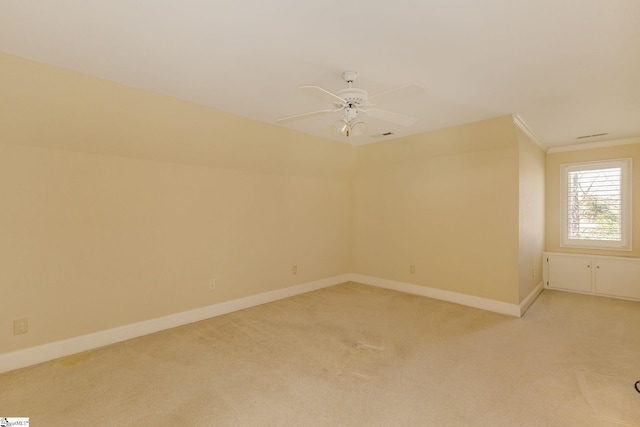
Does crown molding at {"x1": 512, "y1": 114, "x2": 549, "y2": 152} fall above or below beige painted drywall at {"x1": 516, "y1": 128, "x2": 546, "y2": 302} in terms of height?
above

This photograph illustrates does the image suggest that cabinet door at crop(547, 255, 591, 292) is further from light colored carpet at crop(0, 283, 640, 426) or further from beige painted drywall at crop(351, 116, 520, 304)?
beige painted drywall at crop(351, 116, 520, 304)

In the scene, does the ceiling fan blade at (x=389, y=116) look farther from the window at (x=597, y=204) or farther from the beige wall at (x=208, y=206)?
the window at (x=597, y=204)

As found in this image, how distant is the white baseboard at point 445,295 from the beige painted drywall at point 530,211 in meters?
0.25

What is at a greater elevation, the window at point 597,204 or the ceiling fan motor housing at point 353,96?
the ceiling fan motor housing at point 353,96

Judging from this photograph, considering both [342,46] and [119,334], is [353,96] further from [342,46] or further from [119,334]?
[119,334]

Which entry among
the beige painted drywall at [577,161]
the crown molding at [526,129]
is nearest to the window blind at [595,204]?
the beige painted drywall at [577,161]

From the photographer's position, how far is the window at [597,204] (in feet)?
15.0

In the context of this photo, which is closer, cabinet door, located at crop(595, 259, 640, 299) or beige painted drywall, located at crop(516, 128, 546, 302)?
beige painted drywall, located at crop(516, 128, 546, 302)

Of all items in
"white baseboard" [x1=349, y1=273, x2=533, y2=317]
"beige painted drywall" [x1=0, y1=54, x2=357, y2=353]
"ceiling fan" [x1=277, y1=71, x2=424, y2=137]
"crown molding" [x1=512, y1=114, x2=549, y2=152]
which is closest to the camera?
"ceiling fan" [x1=277, y1=71, x2=424, y2=137]

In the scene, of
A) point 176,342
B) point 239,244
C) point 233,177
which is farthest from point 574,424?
point 233,177

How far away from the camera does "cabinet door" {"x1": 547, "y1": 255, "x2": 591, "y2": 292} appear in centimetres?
477

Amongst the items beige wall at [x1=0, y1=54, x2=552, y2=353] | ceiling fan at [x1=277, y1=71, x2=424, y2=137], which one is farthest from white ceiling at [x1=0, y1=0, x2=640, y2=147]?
beige wall at [x1=0, y1=54, x2=552, y2=353]

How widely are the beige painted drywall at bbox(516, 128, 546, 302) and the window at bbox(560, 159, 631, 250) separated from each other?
38 cm

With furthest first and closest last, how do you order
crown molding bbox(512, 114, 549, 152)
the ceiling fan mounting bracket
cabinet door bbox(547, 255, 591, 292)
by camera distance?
1. cabinet door bbox(547, 255, 591, 292)
2. crown molding bbox(512, 114, 549, 152)
3. the ceiling fan mounting bracket
